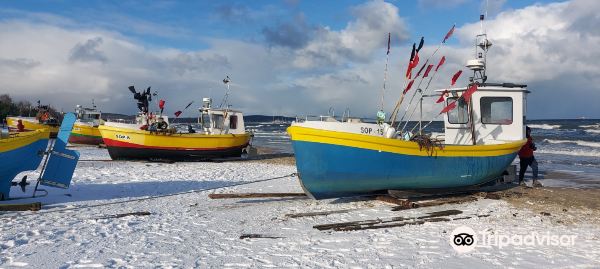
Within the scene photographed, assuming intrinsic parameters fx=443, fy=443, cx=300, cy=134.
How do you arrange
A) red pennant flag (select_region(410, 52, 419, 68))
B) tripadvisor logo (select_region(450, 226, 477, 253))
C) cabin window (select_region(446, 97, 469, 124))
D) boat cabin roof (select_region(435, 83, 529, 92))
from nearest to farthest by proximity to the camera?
tripadvisor logo (select_region(450, 226, 477, 253)) → red pennant flag (select_region(410, 52, 419, 68)) → boat cabin roof (select_region(435, 83, 529, 92)) → cabin window (select_region(446, 97, 469, 124))

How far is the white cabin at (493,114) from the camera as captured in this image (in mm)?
12078

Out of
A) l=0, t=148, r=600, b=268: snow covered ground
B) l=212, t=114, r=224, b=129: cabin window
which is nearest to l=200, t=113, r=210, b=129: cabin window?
l=212, t=114, r=224, b=129: cabin window

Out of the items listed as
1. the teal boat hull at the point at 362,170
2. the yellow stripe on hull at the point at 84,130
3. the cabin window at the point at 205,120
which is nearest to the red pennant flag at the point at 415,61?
the teal boat hull at the point at 362,170

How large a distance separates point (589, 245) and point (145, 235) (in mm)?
6965

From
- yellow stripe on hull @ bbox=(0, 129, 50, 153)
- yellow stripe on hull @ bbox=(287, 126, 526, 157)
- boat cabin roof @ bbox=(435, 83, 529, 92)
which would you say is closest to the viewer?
yellow stripe on hull @ bbox=(0, 129, 50, 153)

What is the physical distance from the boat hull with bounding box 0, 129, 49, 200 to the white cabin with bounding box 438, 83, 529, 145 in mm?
10341

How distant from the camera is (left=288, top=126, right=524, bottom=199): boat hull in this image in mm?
9102

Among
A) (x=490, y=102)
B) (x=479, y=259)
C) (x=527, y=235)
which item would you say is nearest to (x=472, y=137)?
(x=490, y=102)

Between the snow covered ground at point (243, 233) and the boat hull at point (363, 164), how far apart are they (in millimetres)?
523

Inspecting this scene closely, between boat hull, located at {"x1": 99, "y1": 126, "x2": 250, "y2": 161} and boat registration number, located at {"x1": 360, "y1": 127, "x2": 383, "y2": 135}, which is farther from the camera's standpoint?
boat hull, located at {"x1": 99, "y1": 126, "x2": 250, "y2": 161}

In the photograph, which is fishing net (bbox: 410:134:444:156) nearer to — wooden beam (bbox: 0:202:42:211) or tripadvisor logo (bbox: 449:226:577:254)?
tripadvisor logo (bbox: 449:226:577:254)

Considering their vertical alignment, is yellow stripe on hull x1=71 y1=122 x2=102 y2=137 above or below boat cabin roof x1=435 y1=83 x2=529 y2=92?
below

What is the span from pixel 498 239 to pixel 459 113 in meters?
5.98

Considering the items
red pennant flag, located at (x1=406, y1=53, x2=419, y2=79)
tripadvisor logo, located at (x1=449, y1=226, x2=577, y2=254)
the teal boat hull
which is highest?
red pennant flag, located at (x1=406, y1=53, x2=419, y2=79)
